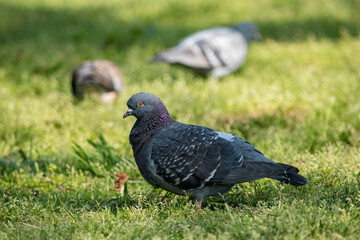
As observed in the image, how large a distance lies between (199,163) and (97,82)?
3.55 m

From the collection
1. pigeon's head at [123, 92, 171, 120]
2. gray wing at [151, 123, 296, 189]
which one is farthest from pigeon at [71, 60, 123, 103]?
gray wing at [151, 123, 296, 189]

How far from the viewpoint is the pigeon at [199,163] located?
3.24 metres

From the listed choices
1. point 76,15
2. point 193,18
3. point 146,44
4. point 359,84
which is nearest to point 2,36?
point 76,15

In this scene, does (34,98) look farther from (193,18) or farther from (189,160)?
(193,18)

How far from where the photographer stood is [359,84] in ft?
20.3

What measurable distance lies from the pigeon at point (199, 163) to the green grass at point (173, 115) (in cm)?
16

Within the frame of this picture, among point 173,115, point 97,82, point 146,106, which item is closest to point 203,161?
point 146,106

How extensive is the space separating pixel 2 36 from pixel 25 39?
2.18ft

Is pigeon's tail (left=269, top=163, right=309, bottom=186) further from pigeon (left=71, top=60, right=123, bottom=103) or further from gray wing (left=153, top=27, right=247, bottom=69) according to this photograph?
gray wing (left=153, top=27, right=247, bottom=69)

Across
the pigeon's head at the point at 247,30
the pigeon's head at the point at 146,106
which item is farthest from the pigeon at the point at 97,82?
the pigeon's head at the point at 146,106

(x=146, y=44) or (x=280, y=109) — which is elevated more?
(x=146, y=44)

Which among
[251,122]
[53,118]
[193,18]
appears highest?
[193,18]

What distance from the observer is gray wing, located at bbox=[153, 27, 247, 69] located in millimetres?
7051

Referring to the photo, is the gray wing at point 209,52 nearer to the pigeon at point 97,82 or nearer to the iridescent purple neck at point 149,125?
the pigeon at point 97,82
